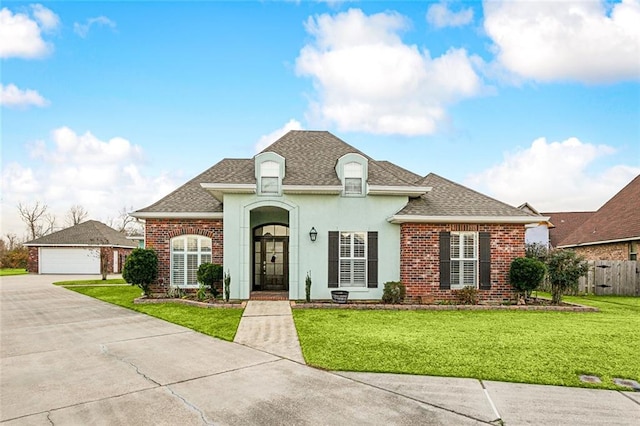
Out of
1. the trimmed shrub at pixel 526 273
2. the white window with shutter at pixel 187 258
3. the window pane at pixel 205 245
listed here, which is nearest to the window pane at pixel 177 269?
the white window with shutter at pixel 187 258

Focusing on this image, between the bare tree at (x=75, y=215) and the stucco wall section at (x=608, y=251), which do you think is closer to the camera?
the stucco wall section at (x=608, y=251)

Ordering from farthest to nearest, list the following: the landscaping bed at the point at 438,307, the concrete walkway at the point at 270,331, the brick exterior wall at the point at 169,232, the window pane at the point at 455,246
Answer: the brick exterior wall at the point at 169,232
the window pane at the point at 455,246
the landscaping bed at the point at 438,307
the concrete walkway at the point at 270,331

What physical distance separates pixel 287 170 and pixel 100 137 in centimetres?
1070

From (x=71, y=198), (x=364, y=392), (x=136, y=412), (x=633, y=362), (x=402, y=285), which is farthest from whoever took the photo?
(x=71, y=198)

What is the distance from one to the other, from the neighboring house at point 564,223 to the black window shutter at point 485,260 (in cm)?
2325

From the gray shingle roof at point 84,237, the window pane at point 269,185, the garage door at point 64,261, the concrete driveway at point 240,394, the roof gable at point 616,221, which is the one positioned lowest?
the garage door at point 64,261

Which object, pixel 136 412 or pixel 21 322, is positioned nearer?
pixel 136 412

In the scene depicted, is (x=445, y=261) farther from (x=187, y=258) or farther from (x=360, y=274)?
(x=187, y=258)

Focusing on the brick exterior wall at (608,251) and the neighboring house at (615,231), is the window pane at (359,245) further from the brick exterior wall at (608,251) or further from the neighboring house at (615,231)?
the brick exterior wall at (608,251)

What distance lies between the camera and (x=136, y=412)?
4.38 metres

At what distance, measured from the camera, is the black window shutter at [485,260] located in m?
12.8

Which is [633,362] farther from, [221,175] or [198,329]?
[221,175]

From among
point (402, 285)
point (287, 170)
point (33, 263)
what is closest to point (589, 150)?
point (402, 285)

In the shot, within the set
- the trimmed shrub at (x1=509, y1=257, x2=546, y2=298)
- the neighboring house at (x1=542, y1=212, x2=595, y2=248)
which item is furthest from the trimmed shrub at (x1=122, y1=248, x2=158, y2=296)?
the neighboring house at (x1=542, y1=212, x2=595, y2=248)
